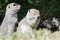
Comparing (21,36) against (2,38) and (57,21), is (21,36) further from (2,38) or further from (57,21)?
(57,21)

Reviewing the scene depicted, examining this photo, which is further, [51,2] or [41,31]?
[51,2]

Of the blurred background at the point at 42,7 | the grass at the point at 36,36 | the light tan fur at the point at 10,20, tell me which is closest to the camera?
the grass at the point at 36,36

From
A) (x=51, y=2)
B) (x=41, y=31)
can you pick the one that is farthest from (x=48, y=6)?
(x=41, y=31)

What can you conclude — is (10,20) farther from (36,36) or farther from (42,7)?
(42,7)

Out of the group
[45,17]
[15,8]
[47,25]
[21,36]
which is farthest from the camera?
[45,17]

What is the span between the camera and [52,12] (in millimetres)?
9961

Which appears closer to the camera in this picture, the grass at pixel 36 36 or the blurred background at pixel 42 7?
the grass at pixel 36 36

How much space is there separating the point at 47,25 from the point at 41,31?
85 centimetres

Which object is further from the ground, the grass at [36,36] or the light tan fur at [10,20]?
the light tan fur at [10,20]

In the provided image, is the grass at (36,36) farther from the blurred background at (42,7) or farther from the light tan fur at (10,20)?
the blurred background at (42,7)

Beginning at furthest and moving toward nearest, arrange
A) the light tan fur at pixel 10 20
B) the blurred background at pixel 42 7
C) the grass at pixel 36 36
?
the blurred background at pixel 42 7 → the light tan fur at pixel 10 20 → the grass at pixel 36 36

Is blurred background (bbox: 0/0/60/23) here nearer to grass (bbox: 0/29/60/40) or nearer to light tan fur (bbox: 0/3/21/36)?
light tan fur (bbox: 0/3/21/36)

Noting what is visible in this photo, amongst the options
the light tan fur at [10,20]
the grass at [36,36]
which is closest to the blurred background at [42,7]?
the light tan fur at [10,20]

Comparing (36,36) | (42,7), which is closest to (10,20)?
(36,36)
